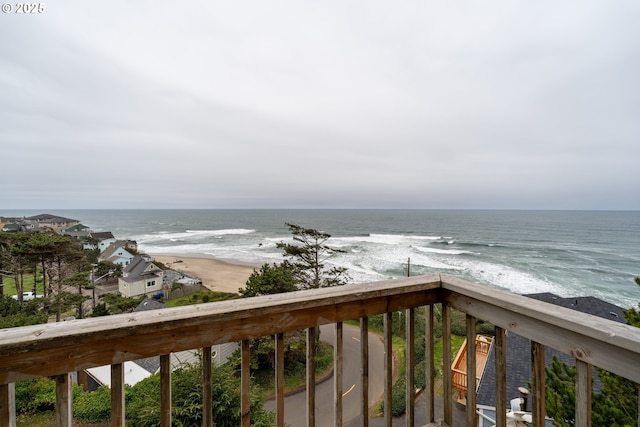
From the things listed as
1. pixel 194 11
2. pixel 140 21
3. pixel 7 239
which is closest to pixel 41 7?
pixel 140 21

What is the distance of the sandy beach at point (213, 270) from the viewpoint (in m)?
22.7

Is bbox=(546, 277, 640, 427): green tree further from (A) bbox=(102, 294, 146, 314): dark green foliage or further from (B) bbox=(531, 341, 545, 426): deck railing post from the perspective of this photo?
(A) bbox=(102, 294, 146, 314): dark green foliage

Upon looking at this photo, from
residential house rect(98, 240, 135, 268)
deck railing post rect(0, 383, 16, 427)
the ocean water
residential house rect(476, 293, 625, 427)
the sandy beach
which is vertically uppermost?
deck railing post rect(0, 383, 16, 427)

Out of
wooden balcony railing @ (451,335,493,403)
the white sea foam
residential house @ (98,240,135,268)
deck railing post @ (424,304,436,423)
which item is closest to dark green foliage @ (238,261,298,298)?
wooden balcony railing @ (451,335,493,403)

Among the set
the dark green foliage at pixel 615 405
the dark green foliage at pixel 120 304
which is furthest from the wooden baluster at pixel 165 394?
the dark green foliage at pixel 120 304

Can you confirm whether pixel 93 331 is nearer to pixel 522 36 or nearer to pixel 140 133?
pixel 522 36

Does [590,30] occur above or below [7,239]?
above

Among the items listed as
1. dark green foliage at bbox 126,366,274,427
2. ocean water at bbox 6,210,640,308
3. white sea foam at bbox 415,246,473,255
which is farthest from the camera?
white sea foam at bbox 415,246,473,255

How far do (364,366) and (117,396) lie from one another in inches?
41.3

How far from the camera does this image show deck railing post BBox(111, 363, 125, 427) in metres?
0.96

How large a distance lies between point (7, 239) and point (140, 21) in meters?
15.7

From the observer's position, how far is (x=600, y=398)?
3.25 meters

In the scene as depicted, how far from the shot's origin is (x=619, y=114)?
9.66m

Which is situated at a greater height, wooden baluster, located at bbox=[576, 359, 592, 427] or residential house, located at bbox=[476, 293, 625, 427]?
wooden baluster, located at bbox=[576, 359, 592, 427]
